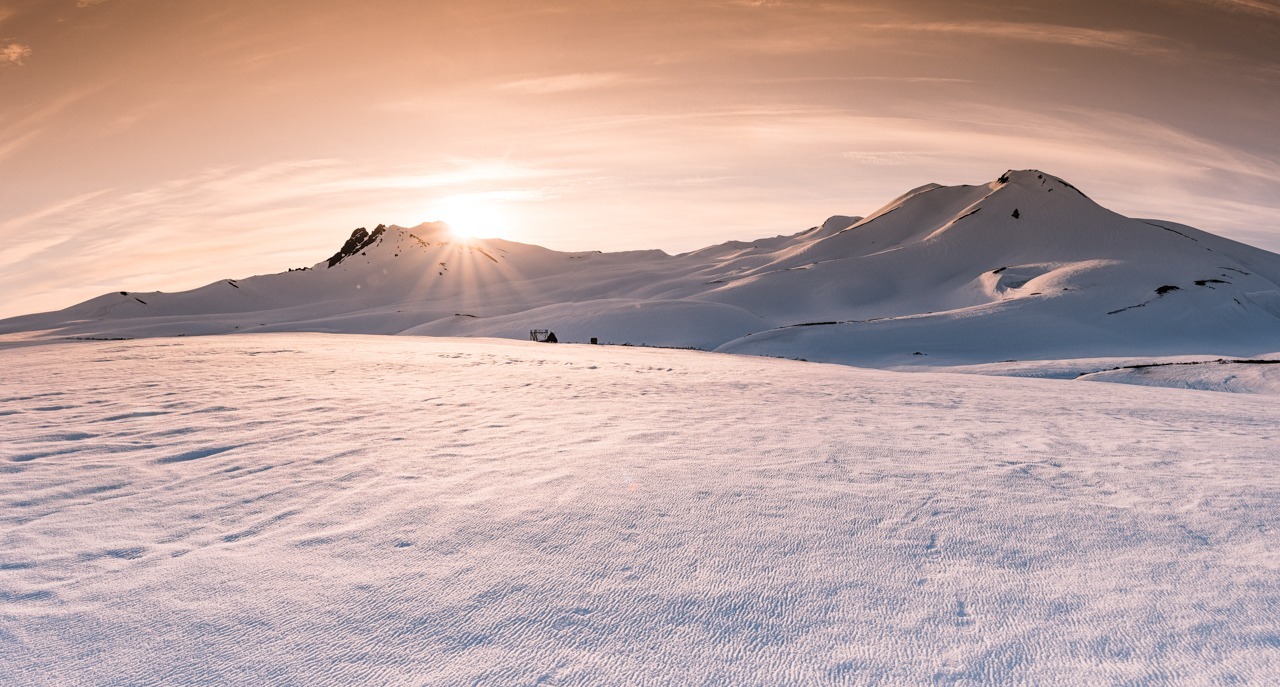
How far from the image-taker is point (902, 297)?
77438 millimetres

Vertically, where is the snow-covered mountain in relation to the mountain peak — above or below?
below

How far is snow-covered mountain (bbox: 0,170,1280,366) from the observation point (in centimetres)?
4569

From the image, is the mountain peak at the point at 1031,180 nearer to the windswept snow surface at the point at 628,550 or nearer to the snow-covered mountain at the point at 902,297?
the snow-covered mountain at the point at 902,297

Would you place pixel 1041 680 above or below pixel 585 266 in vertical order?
below

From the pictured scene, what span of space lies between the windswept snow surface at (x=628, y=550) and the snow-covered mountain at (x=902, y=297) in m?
33.1

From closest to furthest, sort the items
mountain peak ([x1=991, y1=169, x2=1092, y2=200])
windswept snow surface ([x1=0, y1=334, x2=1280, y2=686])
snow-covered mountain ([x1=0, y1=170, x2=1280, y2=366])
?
windswept snow surface ([x1=0, y1=334, x2=1280, y2=686]), snow-covered mountain ([x1=0, y1=170, x2=1280, y2=366]), mountain peak ([x1=991, y1=169, x2=1092, y2=200])

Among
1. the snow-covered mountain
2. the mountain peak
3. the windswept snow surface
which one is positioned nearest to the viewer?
the windswept snow surface

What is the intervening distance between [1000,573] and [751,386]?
10.6m

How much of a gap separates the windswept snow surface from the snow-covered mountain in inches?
1305

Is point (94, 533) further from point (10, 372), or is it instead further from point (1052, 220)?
point (1052, 220)

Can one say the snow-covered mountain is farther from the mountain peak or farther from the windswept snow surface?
the windswept snow surface

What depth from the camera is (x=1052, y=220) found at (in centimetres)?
8838

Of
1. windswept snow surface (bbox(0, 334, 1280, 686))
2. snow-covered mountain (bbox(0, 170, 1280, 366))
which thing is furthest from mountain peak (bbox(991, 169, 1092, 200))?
windswept snow surface (bbox(0, 334, 1280, 686))

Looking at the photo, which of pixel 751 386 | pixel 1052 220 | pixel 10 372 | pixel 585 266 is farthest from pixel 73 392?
pixel 585 266
